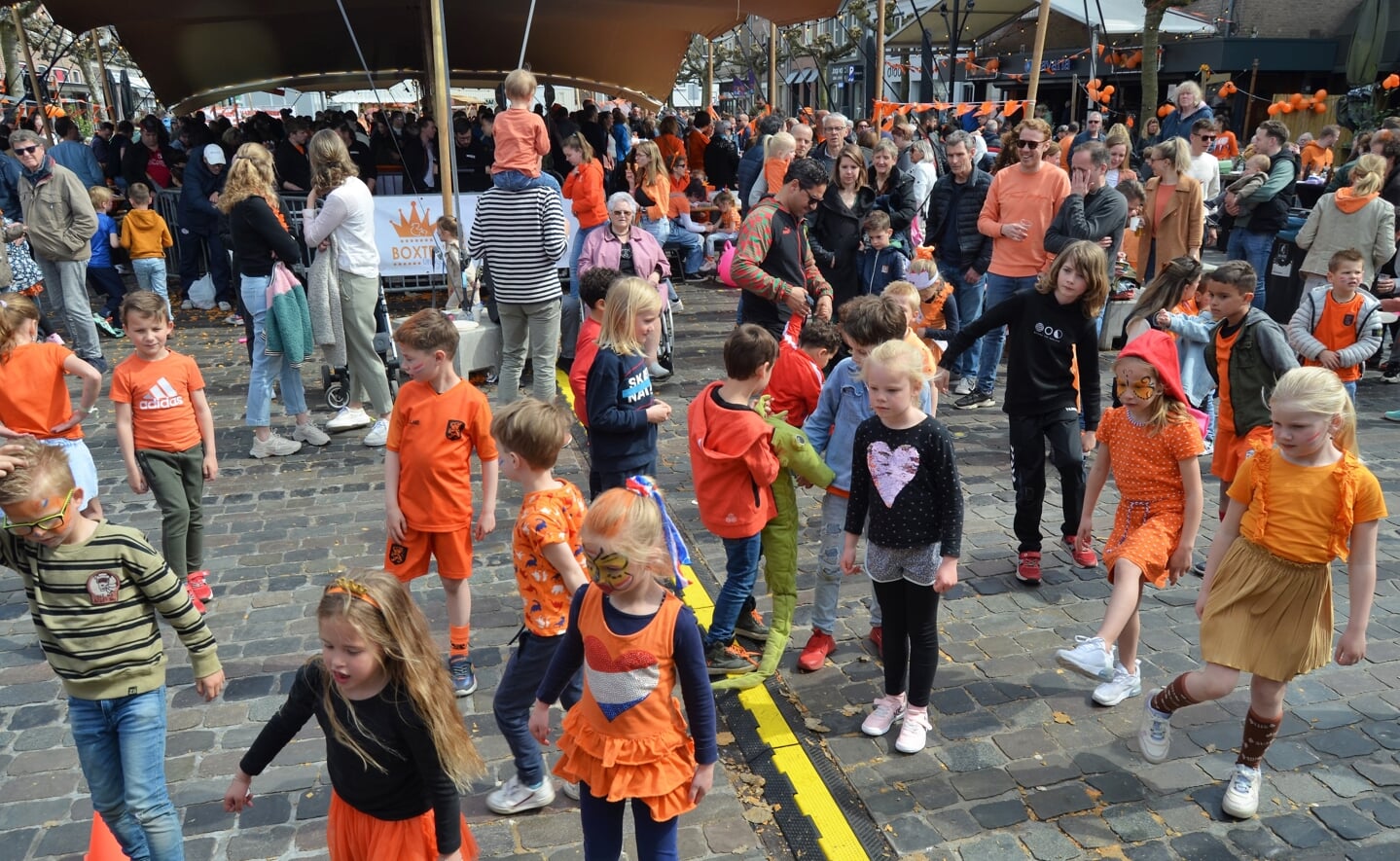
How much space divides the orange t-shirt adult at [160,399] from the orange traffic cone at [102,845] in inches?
93.8

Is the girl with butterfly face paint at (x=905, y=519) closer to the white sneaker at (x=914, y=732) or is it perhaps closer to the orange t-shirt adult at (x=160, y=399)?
the white sneaker at (x=914, y=732)

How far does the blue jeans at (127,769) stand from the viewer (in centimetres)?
318

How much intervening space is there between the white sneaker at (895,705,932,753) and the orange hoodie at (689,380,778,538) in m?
1.00

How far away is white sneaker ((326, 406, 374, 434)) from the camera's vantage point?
323 inches

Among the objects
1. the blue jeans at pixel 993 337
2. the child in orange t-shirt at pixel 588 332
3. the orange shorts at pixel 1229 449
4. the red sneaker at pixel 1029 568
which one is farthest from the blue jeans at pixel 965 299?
the child in orange t-shirt at pixel 588 332

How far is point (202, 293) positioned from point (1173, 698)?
12.3 m

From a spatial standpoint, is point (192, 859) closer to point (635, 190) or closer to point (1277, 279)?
point (635, 190)

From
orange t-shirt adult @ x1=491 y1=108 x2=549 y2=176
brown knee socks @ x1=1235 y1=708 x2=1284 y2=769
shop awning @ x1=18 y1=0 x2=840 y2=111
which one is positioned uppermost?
shop awning @ x1=18 y1=0 x2=840 y2=111

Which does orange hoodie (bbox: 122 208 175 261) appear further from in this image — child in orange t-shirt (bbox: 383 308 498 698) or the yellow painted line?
the yellow painted line

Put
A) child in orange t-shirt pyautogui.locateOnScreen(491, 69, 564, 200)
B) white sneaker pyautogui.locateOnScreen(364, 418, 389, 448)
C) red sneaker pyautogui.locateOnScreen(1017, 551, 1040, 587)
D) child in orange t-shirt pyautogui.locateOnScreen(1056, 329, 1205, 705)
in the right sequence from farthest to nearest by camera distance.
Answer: white sneaker pyautogui.locateOnScreen(364, 418, 389, 448) < child in orange t-shirt pyautogui.locateOnScreen(491, 69, 564, 200) < red sneaker pyautogui.locateOnScreen(1017, 551, 1040, 587) < child in orange t-shirt pyautogui.locateOnScreen(1056, 329, 1205, 705)

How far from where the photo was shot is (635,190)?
455 inches

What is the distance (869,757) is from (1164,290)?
359cm

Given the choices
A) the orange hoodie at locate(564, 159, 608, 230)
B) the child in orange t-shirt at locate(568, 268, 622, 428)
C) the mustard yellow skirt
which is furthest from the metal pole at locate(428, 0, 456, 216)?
the mustard yellow skirt

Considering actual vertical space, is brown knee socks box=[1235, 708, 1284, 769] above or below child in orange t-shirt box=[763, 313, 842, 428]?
below
